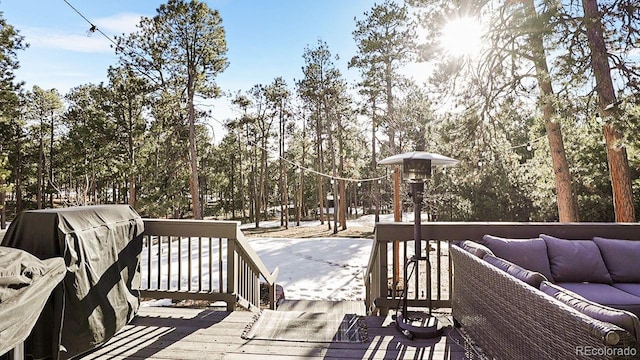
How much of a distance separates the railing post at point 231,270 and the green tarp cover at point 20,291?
1342 millimetres

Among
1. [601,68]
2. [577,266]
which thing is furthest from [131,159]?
[577,266]

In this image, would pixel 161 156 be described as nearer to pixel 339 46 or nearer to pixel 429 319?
pixel 339 46

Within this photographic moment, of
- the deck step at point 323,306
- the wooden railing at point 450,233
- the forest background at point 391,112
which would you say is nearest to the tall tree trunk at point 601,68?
the forest background at point 391,112

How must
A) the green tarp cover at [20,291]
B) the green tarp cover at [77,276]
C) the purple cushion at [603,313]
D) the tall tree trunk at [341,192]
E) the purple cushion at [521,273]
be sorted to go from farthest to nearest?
1. the tall tree trunk at [341,192]
2. the green tarp cover at [77,276]
3. the purple cushion at [521,273]
4. the green tarp cover at [20,291]
5. the purple cushion at [603,313]

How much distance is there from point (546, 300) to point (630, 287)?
2024mm

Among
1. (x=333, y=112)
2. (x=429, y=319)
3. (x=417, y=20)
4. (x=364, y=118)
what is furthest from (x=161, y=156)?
(x=429, y=319)

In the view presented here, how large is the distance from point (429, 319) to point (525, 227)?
1.19 metres

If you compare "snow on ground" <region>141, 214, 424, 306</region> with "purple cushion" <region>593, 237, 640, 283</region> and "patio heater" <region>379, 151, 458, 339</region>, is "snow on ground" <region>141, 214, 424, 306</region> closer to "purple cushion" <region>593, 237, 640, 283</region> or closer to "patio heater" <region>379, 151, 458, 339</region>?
"patio heater" <region>379, 151, 458, 339</region>

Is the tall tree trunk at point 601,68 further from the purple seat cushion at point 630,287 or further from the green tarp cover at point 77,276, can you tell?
the green tarp cover at point 77,276

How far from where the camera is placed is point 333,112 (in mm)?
16812

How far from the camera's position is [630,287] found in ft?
8.79

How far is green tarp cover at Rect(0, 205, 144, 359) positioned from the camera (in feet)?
6.41

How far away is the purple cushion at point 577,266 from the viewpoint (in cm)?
275

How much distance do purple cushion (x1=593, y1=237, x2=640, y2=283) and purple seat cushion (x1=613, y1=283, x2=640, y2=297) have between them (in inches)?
1.5
